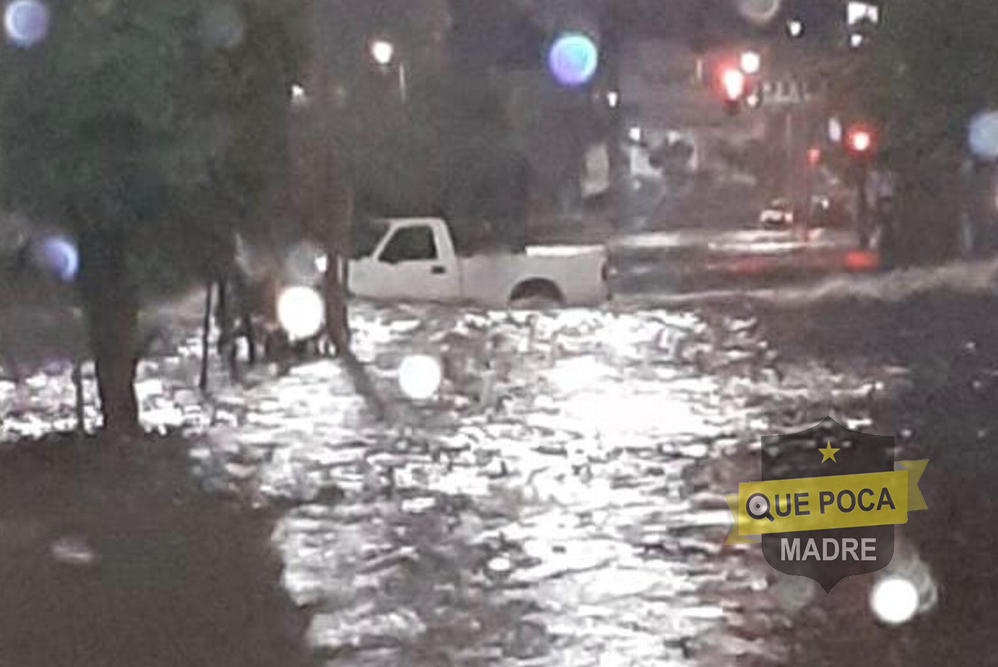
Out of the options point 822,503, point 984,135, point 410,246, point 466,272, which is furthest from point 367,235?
point 984,135

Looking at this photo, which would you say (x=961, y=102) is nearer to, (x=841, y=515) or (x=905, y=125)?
(x=905, y=125)

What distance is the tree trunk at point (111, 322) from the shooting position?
3.35 meters

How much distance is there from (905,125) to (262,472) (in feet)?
4.13

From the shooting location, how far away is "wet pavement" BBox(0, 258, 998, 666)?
2877mm

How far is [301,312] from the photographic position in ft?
11.8

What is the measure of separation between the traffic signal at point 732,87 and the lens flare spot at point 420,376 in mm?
675

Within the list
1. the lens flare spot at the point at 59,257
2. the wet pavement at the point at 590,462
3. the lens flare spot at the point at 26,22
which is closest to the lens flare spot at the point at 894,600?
the wet pavement at the point at 590,462

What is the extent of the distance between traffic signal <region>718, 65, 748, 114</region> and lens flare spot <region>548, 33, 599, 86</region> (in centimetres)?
23

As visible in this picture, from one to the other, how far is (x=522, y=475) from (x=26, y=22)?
101 centimetres

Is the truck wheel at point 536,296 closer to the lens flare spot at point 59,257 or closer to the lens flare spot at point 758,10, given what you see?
the lens flare spot at point 758,10

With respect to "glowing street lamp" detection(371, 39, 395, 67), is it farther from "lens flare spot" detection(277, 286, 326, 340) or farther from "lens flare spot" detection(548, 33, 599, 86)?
"lens flare spot" detection(277, 286, 326, 340)

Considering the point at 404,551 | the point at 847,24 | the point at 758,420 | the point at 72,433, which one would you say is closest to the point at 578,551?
the point at 404,551

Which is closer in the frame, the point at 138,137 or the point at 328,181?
the point at 138,137

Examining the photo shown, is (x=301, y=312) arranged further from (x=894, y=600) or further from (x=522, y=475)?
(x=894, y=600)
